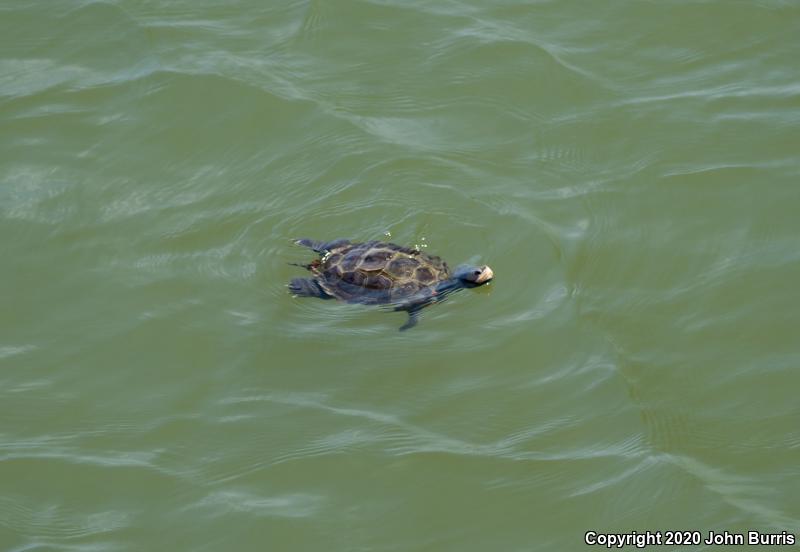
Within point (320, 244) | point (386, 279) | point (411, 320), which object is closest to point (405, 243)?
point (386, 279)

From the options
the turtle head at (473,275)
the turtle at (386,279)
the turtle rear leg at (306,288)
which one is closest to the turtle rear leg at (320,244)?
the turtle at (386,279)

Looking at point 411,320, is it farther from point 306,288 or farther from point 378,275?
point 306,288

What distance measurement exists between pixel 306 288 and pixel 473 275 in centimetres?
108

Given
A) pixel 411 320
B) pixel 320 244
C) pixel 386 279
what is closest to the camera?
pixel 411 320

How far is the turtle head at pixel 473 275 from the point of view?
23.7ft

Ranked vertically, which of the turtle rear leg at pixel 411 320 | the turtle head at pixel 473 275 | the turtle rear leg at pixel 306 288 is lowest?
the turtle rear leg at pixel 411 320

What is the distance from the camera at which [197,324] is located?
7.34m

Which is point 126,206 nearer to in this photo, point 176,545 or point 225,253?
point 225,253

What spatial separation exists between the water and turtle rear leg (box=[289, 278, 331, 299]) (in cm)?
11

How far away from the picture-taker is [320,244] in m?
7.64

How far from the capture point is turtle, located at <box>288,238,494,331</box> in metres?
7.27

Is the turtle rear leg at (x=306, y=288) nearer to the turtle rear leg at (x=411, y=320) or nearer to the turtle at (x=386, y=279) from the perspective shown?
the turtle at (x=386, y=279)

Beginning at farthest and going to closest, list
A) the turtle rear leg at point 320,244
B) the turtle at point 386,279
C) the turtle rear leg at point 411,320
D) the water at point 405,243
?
the turtle rear leg at point 320,244, the turtle at point 386,279, the turtle rear leg at point 411,320, the water at point 405,243

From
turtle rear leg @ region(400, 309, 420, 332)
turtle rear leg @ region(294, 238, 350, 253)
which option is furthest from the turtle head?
turtle rear leg @ region(294, 238, 350, 253)
